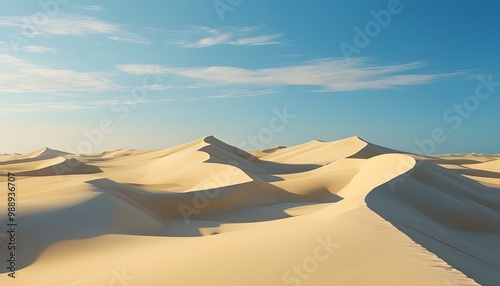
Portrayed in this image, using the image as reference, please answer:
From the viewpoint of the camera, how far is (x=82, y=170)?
101 feet

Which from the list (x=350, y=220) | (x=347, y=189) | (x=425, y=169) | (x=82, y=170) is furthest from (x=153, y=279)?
(x=82, y=170)

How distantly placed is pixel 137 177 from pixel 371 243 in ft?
77.7

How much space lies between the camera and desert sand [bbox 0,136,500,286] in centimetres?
497

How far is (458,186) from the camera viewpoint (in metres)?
16.6

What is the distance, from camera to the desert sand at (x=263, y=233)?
4.97 meters

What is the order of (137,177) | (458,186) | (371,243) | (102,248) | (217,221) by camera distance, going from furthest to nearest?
(137,177), (458,186), (217,221), (102,248), (371,243)

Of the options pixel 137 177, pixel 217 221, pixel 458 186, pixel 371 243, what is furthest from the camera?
pixel 137 177

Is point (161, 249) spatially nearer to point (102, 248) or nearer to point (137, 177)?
point (102, 248)

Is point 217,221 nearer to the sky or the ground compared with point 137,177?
nearer to the ground

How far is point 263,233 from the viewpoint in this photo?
688cm

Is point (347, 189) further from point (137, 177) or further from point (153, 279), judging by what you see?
point (137, 177)

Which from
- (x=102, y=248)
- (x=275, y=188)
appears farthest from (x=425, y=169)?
(x=102, y=248)

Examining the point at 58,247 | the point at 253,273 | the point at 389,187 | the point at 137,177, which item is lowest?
the point at 253,273

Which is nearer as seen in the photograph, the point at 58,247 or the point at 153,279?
the point at 153,279
